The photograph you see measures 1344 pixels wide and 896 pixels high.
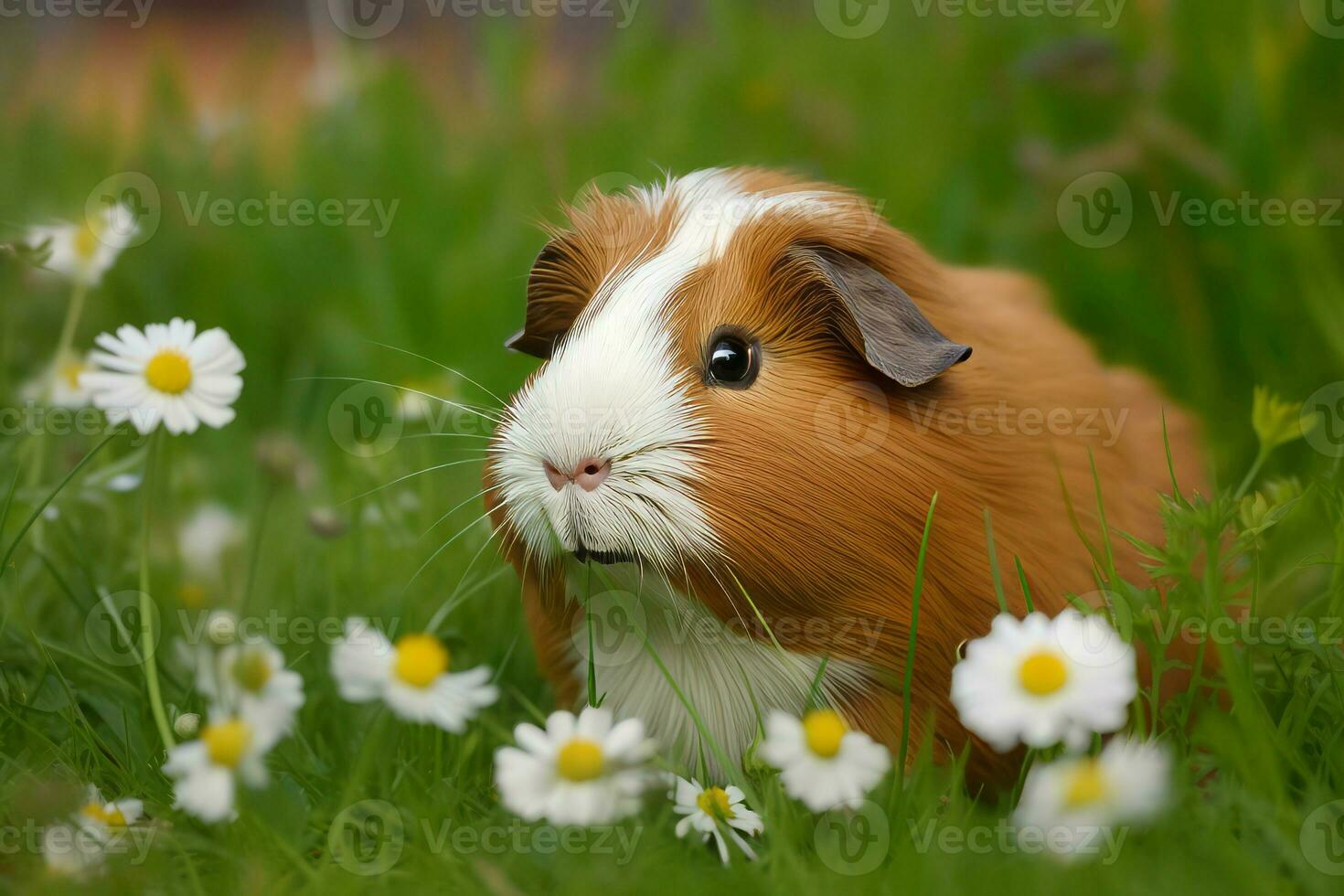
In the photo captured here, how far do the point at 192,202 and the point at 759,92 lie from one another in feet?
8.10

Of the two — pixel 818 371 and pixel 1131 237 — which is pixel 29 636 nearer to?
pixel 818 371

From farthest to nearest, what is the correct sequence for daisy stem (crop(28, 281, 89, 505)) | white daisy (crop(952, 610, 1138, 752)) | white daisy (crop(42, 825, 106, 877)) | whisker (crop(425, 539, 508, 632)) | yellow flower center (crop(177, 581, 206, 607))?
yellow flower center (crop(177, 581, 206, 607)) < daisy stem (crop(28, 281, 89, 505)) < whisker (crop(425, 539, 508, 632)) < white daisy (crop(42, 825, 106, 877)) < white daisy (crop(952, 610, 1138, 752))

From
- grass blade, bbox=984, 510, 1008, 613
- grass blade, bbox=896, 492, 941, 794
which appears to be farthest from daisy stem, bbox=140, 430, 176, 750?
grass blade, bbox=984, 510, 1008, 613

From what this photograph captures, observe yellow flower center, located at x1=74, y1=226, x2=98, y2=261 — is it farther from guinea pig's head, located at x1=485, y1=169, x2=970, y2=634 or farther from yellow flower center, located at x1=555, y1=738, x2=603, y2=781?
yellow flower center, located at x1=555, y1=738, x2=603, y2=781

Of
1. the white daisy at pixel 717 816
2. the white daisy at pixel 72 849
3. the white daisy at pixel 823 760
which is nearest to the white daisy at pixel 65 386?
the white daisy at pixel 72 849

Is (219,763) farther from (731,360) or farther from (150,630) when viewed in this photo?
(731,360)

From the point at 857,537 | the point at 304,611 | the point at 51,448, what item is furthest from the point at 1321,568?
the point at 51,448

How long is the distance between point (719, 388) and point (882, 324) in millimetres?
339

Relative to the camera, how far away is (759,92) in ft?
17.2

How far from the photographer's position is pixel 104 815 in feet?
7.06

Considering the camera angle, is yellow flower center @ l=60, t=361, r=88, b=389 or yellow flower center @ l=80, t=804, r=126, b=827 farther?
yellow flower center @ l=60, t=361, r=88, b=389

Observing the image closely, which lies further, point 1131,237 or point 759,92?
point 759,92

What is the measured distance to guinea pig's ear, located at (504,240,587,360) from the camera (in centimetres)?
264

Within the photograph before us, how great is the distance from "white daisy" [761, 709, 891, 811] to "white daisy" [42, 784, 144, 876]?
1.13 metres
